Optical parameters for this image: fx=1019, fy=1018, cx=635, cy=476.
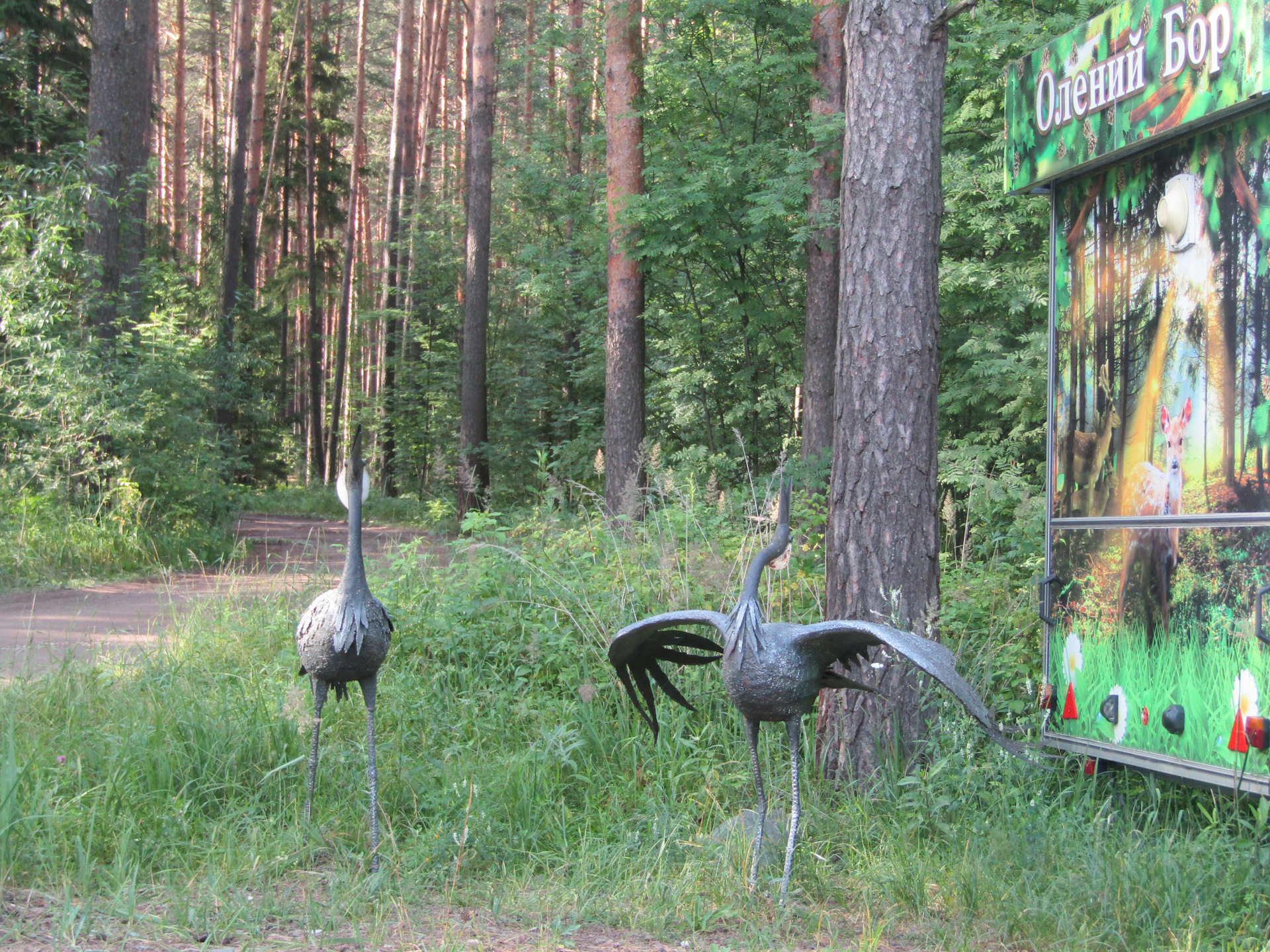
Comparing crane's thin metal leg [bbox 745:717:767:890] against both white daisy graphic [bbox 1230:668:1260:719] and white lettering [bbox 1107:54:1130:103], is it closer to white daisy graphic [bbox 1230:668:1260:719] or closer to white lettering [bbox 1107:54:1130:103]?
white daisy graphic [bbox 1230:668:1260:719]

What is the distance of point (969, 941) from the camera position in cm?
331

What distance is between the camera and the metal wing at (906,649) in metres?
2.95

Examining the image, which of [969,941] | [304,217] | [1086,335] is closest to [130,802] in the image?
[969,941]

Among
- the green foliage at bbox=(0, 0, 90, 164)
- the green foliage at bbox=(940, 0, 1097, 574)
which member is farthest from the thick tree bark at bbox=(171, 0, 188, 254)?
the green foliage at bbox=(940, 0, 1097, 574)

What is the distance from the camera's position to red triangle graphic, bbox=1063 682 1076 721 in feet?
15.0

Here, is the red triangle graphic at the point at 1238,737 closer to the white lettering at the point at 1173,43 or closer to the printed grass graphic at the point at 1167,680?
the printed grass graphic at the point at 1167,680

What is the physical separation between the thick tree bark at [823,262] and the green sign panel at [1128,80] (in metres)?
5.12

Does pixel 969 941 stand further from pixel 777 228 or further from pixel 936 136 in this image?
pixel 777 228

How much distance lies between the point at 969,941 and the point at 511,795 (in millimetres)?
1992

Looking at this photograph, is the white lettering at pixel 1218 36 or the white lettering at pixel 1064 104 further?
the white lettering at pixel 1064 104

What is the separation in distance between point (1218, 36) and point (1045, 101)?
97 centimetres

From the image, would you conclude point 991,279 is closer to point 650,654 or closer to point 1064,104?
point 1064,104

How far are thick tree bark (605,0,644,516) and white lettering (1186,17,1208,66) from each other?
24.2ft

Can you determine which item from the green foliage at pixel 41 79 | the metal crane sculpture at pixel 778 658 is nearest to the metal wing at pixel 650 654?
the metal crane sculpture at pixel 778 658
